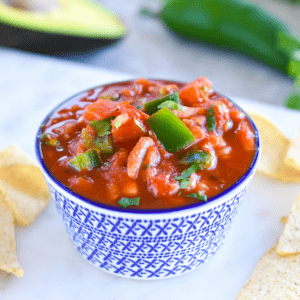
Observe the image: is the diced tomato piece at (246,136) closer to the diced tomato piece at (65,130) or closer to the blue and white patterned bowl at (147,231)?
the blue and white patterned bowl at (147,231)

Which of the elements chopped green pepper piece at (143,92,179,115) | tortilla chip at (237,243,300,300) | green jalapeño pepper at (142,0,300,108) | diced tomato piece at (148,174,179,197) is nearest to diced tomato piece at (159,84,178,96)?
chopped green pepper piece at (143,92,179,115)

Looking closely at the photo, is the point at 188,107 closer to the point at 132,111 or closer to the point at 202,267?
the point at 132,111

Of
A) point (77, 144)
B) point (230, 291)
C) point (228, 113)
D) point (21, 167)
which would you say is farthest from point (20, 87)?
point (230, 291)

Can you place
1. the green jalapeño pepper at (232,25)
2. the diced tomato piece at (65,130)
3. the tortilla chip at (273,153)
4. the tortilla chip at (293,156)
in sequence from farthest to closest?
the green jalapeño pepper at (232,25) → the tortilla chip at (273,153) → the tortilla chip at (293,156) → the diced tomato piece at (65,130)

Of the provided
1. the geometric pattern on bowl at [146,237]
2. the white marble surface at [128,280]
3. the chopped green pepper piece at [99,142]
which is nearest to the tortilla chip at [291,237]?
the white marble surface at [128,280]

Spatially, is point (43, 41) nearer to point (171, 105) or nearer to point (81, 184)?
point (171, 105)

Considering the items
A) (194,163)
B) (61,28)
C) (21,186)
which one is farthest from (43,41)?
(194,163)
